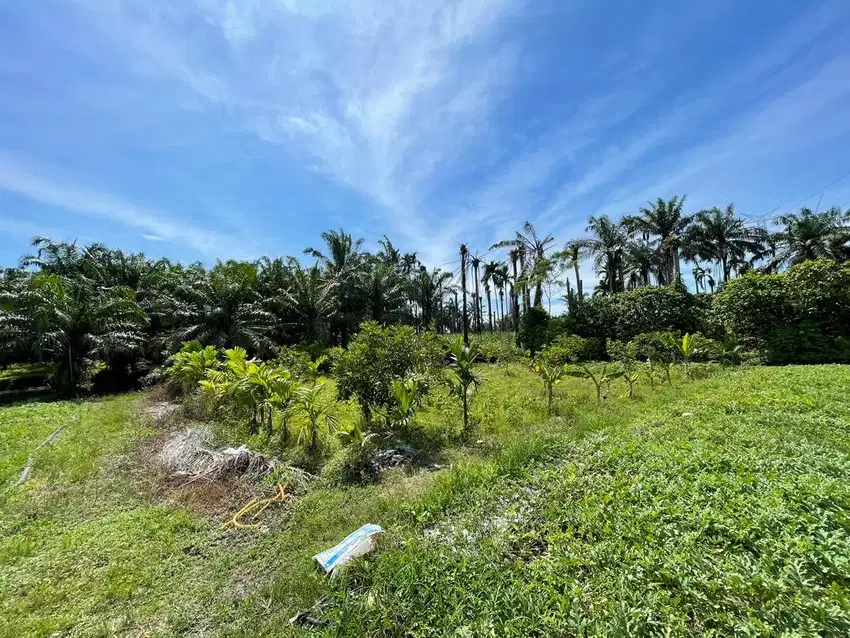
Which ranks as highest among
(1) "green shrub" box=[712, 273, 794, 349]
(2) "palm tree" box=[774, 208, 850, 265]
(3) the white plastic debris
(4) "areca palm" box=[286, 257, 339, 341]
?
(2) "palm tree" box=[774, 208, 850, 265]

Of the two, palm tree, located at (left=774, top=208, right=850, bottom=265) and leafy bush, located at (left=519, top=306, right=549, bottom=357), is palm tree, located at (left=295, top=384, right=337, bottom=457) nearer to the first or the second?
leafy bush, located at (left=519, top=306, right=549, bottom=357)

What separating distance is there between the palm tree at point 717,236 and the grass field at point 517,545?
27.9 meters

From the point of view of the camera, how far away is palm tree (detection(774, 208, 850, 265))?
24.2m

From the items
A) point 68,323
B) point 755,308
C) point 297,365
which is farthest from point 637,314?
point 68,323

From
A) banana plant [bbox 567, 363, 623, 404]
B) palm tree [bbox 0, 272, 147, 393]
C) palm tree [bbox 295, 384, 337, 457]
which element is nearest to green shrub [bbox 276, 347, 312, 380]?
palm tree [bbox 295, 384, 337, 457]

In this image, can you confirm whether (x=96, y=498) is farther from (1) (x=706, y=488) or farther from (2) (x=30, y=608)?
(1) (x=706, y=488)

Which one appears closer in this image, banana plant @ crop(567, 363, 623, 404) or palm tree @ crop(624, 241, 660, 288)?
banana plant @ crop(567, 363, 623, 404)

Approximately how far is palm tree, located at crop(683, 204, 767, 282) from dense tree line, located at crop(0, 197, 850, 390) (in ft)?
0.31

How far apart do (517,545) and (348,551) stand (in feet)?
4.77

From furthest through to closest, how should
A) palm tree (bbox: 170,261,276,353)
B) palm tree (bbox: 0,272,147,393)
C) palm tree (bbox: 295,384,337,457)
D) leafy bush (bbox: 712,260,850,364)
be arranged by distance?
palm tree (bbox: 170,261,276,353) → palm tree (bbox: 0,272,147,393) → leafy bush (bbox: 712,260,850,364) → palm tree (bbox: 295,384,337,457)

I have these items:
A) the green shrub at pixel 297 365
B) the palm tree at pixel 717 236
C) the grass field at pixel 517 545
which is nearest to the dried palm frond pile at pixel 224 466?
the grass field at pixel 517 545

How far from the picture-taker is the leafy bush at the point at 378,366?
7.86 meters

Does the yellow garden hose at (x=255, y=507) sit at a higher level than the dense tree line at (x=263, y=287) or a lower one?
lower

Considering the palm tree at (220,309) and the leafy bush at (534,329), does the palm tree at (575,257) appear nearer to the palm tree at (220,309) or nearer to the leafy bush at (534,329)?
the leafy bush at (534,329)
